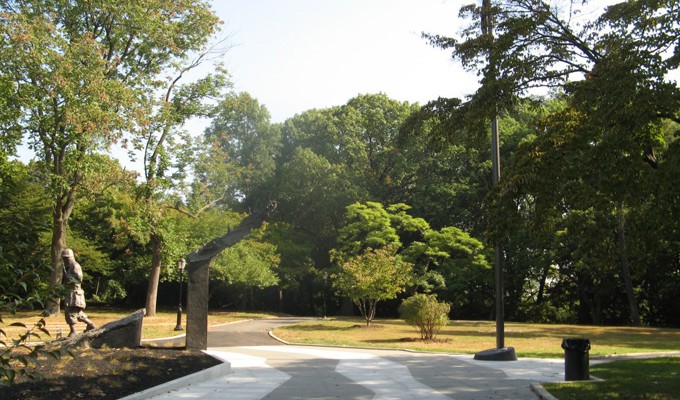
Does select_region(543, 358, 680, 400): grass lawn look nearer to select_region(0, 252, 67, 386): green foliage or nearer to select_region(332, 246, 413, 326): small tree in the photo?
select_region(0, 252, 67, 386): green foliage

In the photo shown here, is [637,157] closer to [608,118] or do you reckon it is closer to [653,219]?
[608,118]

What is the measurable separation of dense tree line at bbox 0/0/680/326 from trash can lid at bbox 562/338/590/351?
2477 mm

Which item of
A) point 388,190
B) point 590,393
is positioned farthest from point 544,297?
point 590,393

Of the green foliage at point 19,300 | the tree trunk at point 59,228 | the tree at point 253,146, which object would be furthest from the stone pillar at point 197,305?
the tree at point 253,146

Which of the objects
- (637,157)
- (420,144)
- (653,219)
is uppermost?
(420,144)

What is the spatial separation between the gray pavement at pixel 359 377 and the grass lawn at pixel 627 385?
0.58m

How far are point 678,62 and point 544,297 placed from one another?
3210cm

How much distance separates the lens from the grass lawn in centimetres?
801

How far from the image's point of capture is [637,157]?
9.34m

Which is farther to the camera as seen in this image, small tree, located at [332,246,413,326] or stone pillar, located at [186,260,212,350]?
small tree, located at [332,246,413,326]

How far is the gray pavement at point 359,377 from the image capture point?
862 cm

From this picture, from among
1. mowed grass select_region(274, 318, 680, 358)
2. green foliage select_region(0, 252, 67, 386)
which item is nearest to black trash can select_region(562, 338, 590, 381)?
mowed grass select_region(274, 318, 680, 358)

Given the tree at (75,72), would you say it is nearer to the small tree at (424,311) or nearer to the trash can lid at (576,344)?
the small tree at (424,311)

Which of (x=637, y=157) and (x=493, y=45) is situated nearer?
(x=637, y=157)
